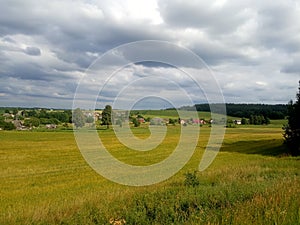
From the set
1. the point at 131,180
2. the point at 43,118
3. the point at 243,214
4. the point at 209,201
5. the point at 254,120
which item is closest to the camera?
the point at 243,214

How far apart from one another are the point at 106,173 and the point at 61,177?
9.01 ft

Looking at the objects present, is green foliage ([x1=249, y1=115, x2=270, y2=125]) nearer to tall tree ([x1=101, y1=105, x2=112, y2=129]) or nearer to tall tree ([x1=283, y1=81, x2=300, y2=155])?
tall tree ([x1=101, y1=105, x2=112, y2=129])

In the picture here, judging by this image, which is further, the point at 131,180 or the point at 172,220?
the point at 131,180

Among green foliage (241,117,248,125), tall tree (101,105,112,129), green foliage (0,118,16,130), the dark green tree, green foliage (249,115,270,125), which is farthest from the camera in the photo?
green foliage (241,117,248,125)

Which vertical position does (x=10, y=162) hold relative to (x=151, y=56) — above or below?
below

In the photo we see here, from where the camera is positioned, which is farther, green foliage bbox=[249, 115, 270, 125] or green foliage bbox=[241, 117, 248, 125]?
green foliage bbox=[241, 117, 248, 125]

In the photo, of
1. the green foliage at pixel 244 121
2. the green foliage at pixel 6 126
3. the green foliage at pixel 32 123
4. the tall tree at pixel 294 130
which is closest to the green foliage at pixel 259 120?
the green foliage at pixel 244 121

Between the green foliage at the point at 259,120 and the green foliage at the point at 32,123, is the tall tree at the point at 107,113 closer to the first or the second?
the green foliage at the point at 32,123

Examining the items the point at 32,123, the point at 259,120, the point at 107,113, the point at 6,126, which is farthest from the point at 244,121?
the point at 107,113

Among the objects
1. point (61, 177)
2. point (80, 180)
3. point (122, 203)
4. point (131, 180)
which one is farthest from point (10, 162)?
point (122, 203)

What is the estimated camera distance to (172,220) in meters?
7.31

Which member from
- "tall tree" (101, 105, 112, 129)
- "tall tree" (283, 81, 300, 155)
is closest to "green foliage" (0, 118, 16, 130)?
"tall tree" (101, 105, 112, 129)

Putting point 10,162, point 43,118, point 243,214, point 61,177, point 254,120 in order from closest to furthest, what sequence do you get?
point 243,214
point 61,177
point 10,162
point 43,118
point 254,120

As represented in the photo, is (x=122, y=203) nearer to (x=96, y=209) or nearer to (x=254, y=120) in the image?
(x=96, y=209)
